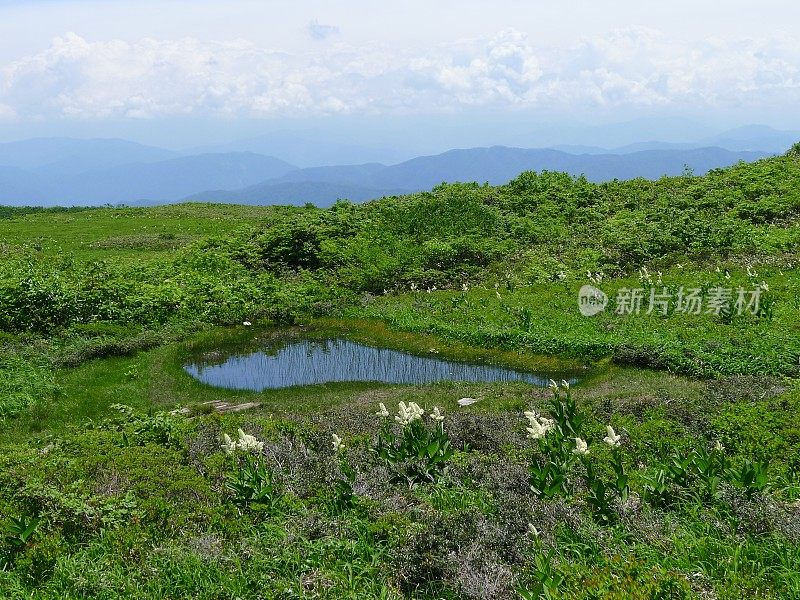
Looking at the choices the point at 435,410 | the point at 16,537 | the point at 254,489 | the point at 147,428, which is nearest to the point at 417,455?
the point at 435,410

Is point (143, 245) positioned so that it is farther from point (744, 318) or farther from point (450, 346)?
point (744, 318)

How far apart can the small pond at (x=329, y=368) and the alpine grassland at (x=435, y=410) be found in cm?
63

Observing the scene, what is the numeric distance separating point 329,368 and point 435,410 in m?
11.2

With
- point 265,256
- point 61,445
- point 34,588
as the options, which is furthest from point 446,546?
point 265,256

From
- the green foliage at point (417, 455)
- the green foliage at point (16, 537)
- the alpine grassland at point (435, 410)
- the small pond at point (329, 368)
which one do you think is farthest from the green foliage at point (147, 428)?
the small pond at point (329, 368)

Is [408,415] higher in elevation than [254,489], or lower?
higher

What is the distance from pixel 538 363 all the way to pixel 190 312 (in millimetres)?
13758

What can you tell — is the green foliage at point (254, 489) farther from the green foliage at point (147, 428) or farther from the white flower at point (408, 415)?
the green foliage at point (147, 428)

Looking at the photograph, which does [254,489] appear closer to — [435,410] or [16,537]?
[16,537]

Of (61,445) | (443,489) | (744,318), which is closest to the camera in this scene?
(443,489)

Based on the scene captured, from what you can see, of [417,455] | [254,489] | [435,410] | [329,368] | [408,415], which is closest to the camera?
[254,489]

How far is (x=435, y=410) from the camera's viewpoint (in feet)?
34.0

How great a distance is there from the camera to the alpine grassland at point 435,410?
7012 millimetres

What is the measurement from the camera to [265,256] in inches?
1248
